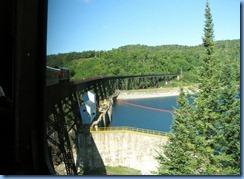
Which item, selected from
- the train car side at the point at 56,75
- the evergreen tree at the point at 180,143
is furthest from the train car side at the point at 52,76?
the evergreen tree at the point at 180,143

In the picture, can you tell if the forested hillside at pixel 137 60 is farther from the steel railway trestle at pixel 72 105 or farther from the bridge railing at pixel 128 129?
the bridge railing at pixel 128 129

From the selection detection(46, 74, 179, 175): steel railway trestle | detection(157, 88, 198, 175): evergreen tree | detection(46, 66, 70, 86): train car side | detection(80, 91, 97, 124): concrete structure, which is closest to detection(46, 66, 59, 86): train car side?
detection(46, 66, 70, 86): train car side

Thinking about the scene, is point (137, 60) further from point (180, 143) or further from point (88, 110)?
point (180, 143)

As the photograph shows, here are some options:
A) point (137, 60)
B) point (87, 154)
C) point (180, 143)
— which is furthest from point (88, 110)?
point (180, 143)

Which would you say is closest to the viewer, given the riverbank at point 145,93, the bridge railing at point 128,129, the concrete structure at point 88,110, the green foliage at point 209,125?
the green foliage at point 209,125

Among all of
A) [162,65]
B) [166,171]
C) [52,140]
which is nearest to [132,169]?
[166,171]

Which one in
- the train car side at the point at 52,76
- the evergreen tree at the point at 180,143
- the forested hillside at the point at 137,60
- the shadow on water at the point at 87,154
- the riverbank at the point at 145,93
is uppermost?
the forested hillside at the point at 137,60

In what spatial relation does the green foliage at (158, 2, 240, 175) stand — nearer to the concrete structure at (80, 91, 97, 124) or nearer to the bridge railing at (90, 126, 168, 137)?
the bridge railing at (90, 126, 168, 137)

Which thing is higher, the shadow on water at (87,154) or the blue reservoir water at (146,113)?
the blue reservoir water at (146,113)

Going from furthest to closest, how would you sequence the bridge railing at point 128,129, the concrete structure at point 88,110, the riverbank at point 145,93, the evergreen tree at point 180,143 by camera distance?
the concrete structure at point 88,110 < the riverbank at point 145,93 < the bridge railing at point 128,129 < the evergreen tree at point 180,143
